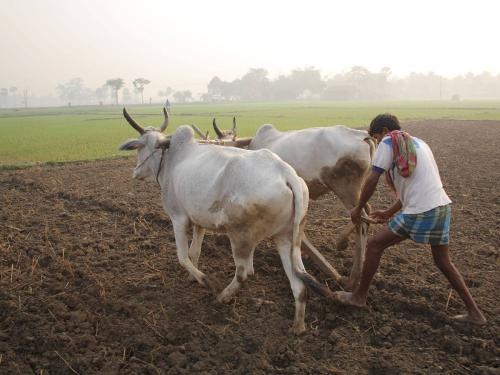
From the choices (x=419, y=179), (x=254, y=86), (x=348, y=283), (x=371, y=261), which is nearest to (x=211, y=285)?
(x=348, y=283)

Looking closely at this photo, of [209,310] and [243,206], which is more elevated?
[243,206]

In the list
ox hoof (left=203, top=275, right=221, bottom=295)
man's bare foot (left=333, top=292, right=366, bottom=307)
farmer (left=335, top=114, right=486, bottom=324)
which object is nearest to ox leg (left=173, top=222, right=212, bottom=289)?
ox hoof (left=203, top=275, right=221, bottom=295)

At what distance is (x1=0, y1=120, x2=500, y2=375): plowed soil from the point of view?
12.8 feet

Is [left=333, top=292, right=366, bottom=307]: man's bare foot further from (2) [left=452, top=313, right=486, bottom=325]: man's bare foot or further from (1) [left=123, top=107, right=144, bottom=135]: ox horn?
(1) [left=123, top=107, right=144, bottom=135]: ox horn

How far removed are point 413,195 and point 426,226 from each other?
305mm

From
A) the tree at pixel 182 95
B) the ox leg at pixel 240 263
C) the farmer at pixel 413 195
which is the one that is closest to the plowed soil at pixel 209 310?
the ox leg at pixel 240 263

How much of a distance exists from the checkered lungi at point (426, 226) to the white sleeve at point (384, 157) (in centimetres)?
51

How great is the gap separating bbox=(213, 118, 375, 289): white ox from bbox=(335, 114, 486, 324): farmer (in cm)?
142

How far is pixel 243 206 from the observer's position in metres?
4.22

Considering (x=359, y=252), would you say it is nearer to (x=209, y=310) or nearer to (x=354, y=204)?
(x=354, y=204)

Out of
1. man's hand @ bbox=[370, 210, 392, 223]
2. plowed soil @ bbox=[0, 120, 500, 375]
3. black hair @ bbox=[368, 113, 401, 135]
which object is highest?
black hair @ bbox=[368, 113, 401, 135]

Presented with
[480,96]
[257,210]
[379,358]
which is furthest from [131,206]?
[480,96]

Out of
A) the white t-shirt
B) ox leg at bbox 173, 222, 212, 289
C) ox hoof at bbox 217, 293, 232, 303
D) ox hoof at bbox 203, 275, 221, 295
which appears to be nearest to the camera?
the white t-shirt

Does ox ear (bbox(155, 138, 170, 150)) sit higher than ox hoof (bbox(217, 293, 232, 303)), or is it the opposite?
ox ear (bbox(155, 138, 170, 150))
